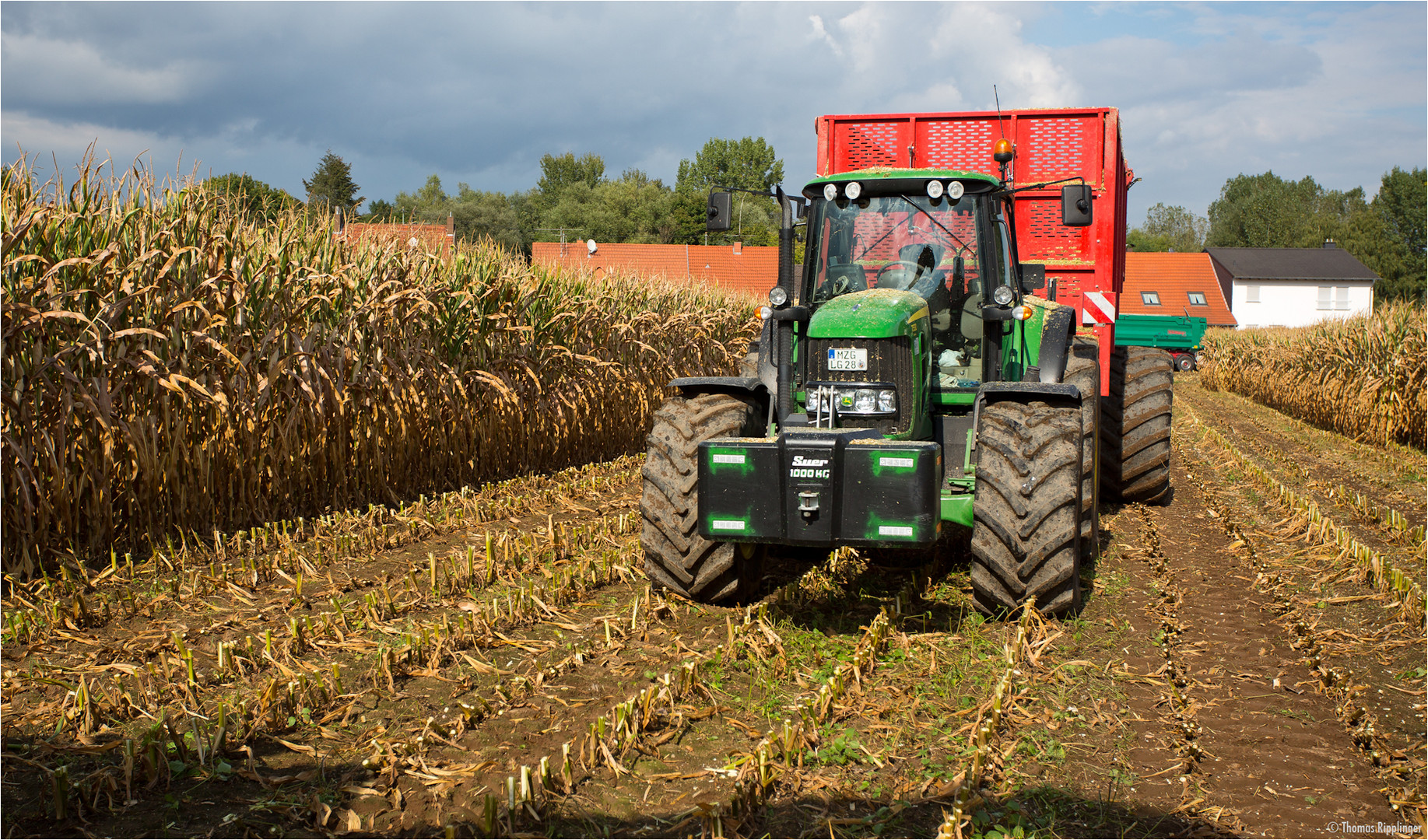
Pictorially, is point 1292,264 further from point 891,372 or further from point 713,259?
point 891,372

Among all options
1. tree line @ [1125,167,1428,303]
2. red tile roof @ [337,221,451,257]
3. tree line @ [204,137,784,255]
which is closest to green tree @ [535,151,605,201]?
tree line @ [204,137,784,255]

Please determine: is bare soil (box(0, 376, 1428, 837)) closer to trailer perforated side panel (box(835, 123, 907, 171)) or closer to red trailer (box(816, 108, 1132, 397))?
red trailer (box(816, 108, 1132, 397))

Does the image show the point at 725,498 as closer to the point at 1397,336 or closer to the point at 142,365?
the point at 142,365

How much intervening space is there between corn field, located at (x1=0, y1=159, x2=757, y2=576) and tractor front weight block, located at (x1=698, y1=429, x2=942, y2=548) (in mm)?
3265

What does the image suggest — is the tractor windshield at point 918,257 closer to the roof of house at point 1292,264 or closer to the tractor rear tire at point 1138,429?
the tractor rear tire at point 1138,429

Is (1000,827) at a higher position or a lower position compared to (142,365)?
lower

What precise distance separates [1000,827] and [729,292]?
1315cm

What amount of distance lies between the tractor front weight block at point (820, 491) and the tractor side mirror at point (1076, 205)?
2.16 metres

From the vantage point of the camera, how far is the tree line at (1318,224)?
73000 millimetres

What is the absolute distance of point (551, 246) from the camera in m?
21.9

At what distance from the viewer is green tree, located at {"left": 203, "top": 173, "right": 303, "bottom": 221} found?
6.93 m

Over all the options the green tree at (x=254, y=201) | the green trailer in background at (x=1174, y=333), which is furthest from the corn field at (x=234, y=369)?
the green trailer in background at (x=1174, y=333)

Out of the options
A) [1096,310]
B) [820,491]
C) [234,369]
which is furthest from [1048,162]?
[234,369]

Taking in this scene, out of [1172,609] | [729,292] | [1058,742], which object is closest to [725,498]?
[1058,742]
